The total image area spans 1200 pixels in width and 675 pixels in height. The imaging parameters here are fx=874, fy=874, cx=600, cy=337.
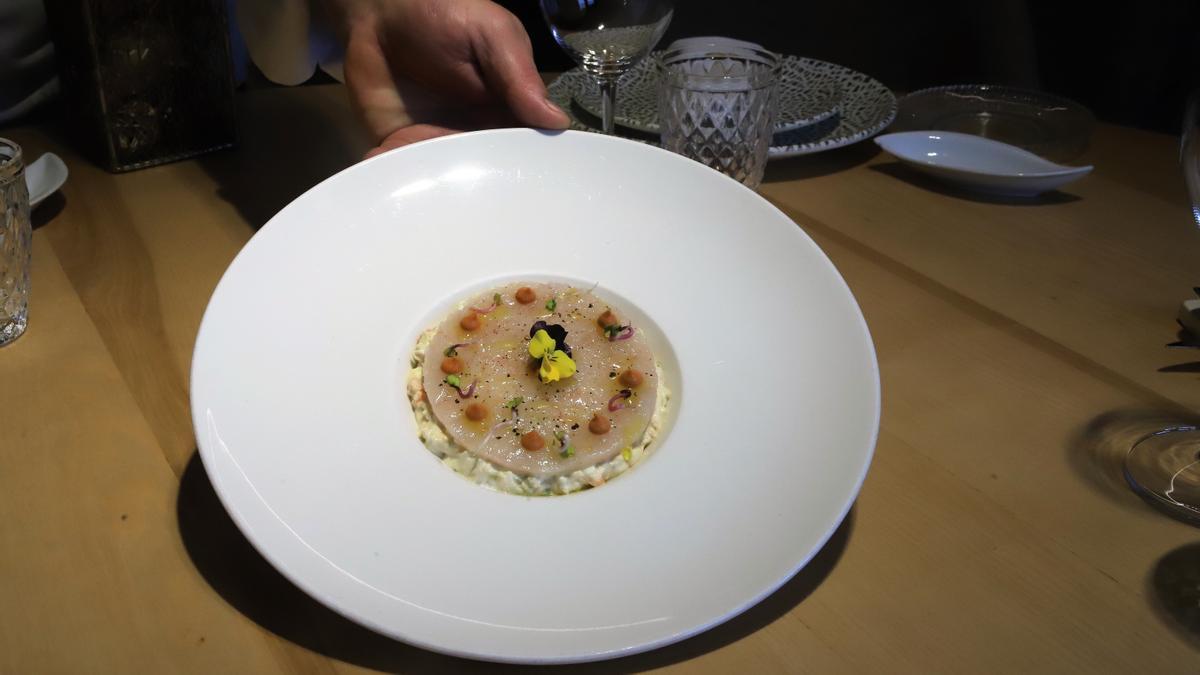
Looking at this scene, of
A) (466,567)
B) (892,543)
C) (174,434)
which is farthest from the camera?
(174,434)

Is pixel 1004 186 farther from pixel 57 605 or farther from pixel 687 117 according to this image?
pixel 57 605

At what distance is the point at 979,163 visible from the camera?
1.35 meters

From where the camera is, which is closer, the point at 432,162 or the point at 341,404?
the point at 341,404

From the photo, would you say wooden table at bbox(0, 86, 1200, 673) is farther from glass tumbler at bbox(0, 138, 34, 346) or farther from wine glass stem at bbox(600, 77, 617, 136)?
wine glass stem at bbox(600, 77, 617, 136)

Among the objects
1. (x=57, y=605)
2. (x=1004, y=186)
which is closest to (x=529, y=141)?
(x=57, y=605)

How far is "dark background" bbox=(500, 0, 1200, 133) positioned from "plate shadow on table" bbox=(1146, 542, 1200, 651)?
1.89m

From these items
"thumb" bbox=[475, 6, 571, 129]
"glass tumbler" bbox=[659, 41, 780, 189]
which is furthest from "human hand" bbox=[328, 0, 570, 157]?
"glass tumbler" bbox=[659, 41, 780, 189]

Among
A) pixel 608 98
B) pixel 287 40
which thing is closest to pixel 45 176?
pixel 287 40

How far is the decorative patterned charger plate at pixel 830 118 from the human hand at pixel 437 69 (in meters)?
0.23

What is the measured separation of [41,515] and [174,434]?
0.13m

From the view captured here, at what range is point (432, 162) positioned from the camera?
38.2 inches

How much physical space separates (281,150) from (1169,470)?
130cm

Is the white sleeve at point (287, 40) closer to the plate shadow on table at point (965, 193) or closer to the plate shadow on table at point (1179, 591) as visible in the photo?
the plate shadow on table at point (965, 193)

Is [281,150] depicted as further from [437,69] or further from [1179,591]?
[1179,591]
